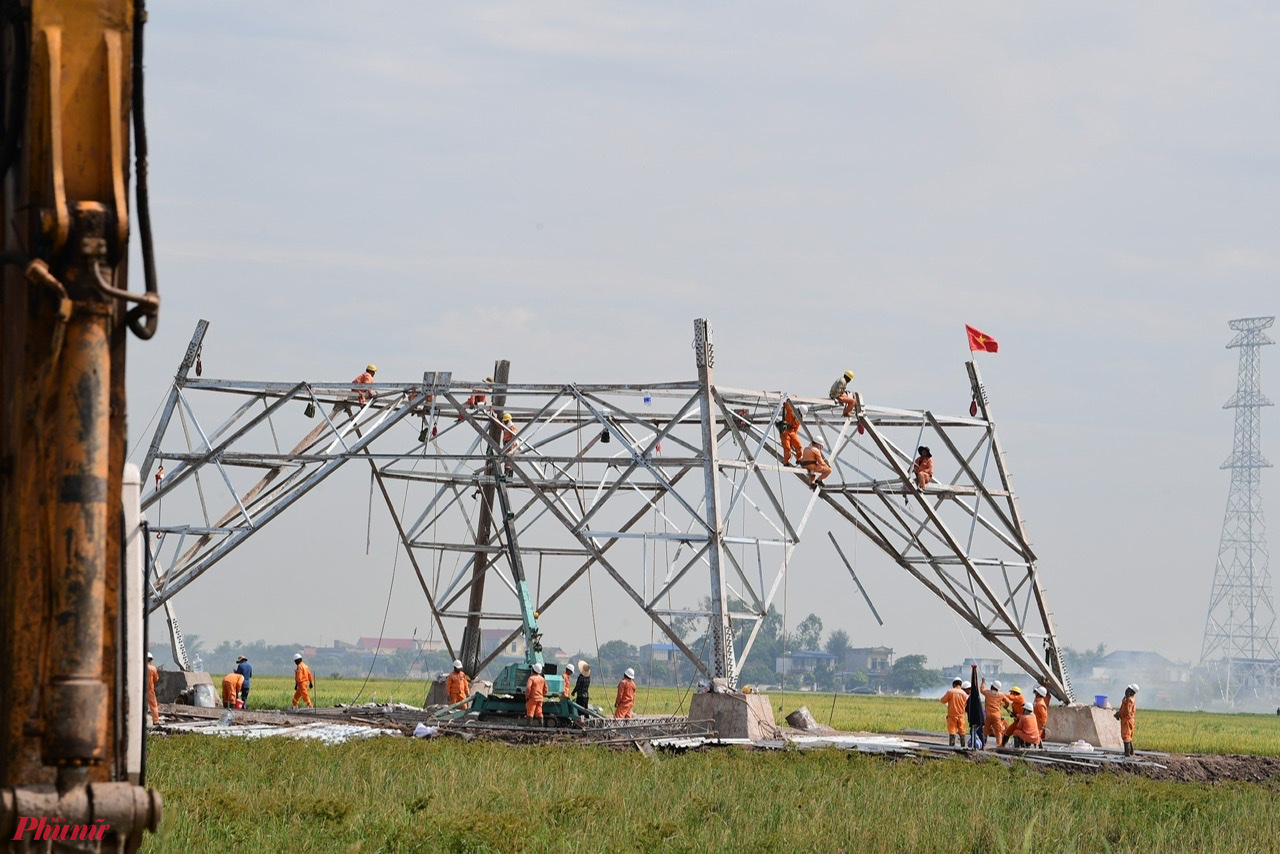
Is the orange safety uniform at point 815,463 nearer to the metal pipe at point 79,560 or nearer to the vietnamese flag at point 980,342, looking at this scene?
A: the vietnamese flag at point 980,342

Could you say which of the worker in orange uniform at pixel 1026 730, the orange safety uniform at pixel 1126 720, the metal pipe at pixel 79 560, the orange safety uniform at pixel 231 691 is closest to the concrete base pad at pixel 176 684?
the orange safety uniform at pixel 231 691

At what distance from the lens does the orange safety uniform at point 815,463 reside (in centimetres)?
3105

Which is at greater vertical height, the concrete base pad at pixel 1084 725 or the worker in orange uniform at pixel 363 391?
the worker in orange uniform at pixel 363 391

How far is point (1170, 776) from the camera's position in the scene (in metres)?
26.3

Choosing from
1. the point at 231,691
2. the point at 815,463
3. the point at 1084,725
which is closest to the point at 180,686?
the point at 231,691

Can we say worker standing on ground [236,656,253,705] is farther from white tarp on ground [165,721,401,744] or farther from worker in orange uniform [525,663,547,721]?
worker in orange uniform [525,663,547,721]

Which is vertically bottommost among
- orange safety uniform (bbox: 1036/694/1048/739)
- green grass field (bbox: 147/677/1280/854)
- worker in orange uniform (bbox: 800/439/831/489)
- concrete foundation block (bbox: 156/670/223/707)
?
green grass field (bbox: 147/677/1280/854)

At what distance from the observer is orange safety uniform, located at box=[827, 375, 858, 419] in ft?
105

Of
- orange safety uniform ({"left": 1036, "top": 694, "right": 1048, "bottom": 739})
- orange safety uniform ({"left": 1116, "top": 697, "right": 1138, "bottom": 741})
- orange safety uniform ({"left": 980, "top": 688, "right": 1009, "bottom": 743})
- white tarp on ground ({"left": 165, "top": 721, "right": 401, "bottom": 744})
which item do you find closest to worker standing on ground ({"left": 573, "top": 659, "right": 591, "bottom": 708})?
white tarp on ground ({"left": 165, "top": 721, "right": 401, "bottom": 744})

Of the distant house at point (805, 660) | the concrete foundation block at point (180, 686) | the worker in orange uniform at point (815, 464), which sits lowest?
the concrete foundation block at point (180, 686)

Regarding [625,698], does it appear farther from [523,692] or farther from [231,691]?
[231,691]

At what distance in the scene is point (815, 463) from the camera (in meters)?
31.2

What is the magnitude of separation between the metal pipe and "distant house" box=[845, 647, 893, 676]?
148551 mm

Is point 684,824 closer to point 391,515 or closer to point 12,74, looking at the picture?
point 12,74
